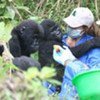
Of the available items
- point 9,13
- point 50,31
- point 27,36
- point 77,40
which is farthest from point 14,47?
point 9,13

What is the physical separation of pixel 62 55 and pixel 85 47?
0.22m

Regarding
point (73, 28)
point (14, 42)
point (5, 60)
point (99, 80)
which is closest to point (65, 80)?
point (14, 42)

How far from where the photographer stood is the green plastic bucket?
2.00 m

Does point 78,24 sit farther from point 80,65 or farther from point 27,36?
point 80,65

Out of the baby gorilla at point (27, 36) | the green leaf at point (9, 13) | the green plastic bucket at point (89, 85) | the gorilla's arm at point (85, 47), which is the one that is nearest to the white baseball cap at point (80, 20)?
the gorilla's arm at point (85, 47)

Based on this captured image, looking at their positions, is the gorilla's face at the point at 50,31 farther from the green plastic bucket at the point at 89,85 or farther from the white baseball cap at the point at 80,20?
the green plastic bucket at the point at 89,85

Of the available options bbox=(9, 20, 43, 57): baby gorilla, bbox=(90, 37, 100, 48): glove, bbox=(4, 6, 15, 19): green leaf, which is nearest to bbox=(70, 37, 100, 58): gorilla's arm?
bbox=(90, 37, 100, 48): glove

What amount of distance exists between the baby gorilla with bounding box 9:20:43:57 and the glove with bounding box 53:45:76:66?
0.29 m

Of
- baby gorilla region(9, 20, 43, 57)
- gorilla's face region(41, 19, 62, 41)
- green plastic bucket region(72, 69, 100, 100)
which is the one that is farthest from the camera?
gorilla's face region(41, 19, 62, 41)

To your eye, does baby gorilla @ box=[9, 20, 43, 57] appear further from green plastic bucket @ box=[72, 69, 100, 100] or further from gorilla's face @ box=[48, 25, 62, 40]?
green plastic bucket @ box=[72, 69, 100, 100]

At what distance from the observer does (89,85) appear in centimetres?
207

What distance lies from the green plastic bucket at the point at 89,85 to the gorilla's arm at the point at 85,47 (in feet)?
5.25

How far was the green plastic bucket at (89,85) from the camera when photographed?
200 cm

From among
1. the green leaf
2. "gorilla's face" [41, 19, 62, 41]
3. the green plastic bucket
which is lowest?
the green leaf
